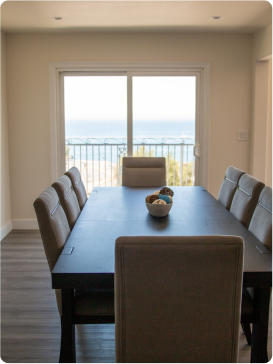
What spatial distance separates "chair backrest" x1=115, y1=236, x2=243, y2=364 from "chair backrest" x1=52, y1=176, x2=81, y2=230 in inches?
47.1

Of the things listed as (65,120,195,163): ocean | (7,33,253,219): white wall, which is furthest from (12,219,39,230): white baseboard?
(65,120,195,163): ocean

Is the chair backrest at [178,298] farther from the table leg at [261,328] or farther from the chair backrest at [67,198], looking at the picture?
the chair backrest at [67,198]

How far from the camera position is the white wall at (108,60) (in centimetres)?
426

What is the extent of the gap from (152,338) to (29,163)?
3618 millimetres

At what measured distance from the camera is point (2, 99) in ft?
13.8

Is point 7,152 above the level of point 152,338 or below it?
above

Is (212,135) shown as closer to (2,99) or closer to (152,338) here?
(2,99)

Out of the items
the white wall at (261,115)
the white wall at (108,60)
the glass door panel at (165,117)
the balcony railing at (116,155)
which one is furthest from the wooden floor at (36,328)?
A: the white wall at (261,115)

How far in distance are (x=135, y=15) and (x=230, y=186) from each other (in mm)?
1980

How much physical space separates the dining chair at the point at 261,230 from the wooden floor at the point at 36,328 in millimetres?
490

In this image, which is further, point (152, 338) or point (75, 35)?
point (75, 35)

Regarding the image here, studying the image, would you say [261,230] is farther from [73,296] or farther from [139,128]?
[139,128]

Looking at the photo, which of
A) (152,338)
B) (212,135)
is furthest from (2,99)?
(152,338)

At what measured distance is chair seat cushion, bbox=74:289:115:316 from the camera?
1.68 m
